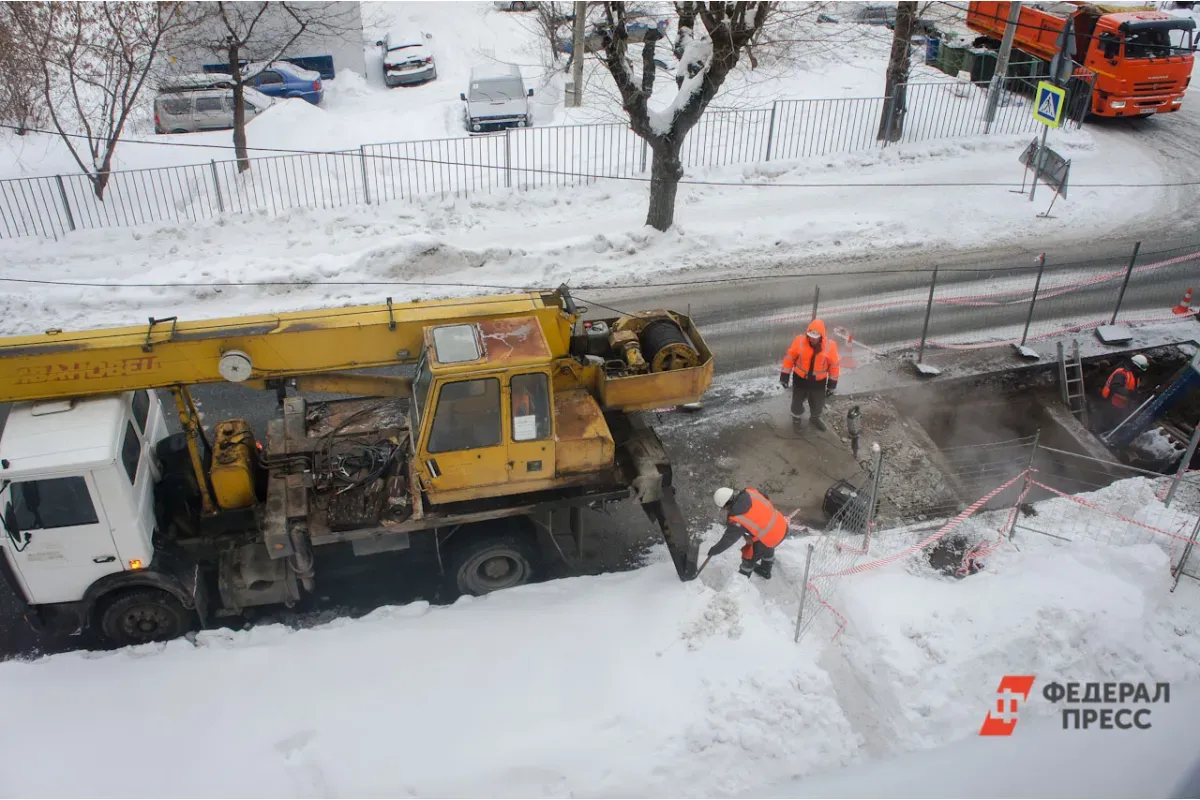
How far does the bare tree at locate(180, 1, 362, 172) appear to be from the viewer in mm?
17062

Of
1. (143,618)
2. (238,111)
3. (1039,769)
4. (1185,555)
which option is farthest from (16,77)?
(1185,555)

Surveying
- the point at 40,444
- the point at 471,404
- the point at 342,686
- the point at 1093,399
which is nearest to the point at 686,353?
the point at 471,404

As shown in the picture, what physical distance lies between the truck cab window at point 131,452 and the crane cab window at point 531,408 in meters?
3.25

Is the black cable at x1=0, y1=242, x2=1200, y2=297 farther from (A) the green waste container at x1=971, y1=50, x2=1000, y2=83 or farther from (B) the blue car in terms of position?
(B) the blue car

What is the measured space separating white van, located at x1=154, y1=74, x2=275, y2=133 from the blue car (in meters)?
2.03

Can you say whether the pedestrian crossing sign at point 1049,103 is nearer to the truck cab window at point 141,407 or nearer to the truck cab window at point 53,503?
the truck cab window at point 141,407

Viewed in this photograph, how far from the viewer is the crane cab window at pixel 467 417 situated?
7777 mm

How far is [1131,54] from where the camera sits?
21000 millimetres

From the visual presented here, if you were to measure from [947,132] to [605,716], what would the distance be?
61.1ft

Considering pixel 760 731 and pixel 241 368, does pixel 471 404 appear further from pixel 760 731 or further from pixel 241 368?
pixel 760 731

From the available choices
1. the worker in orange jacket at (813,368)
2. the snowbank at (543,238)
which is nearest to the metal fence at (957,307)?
Result: the snowbank at (543,238)

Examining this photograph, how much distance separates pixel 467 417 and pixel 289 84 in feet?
62.2

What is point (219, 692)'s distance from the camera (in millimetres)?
7480

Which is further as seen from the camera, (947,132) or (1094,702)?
(947,132)
